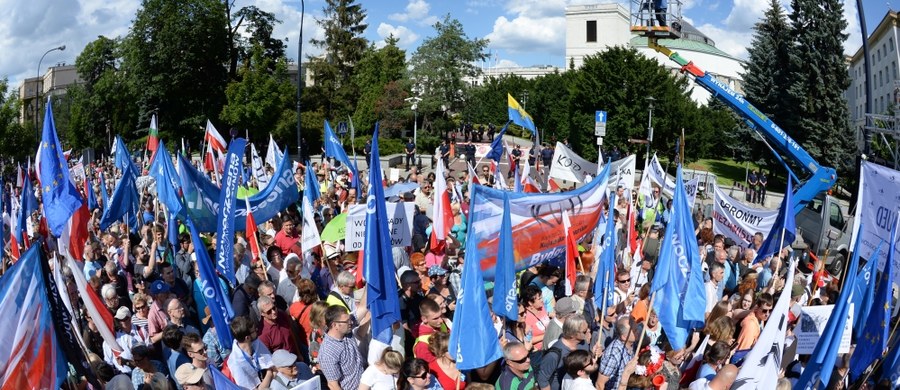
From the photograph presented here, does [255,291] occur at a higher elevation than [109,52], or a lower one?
lower

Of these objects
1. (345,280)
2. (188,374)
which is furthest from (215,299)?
(345,280)

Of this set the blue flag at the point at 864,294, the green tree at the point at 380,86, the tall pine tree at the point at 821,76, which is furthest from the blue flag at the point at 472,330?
the green tree at the point at 380,86

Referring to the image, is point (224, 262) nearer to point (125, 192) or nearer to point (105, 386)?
point (105, 386)

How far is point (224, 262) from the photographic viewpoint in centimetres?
864

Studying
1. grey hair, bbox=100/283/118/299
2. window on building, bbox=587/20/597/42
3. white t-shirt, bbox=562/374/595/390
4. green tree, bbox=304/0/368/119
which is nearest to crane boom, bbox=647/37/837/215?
white t-shirt, bbox=562/374/595/390

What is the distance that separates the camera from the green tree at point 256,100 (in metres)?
45.5

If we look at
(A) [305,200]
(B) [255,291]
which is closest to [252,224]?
(A) [305,200]

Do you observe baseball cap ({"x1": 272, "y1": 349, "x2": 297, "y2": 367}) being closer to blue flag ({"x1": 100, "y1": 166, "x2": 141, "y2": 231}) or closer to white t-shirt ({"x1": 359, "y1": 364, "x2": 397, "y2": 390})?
white t-shirt ({"x1": 359, "y1": 364, "x2": 397, "y2": 390})

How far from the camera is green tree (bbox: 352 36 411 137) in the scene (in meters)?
49.0

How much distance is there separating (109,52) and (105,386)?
57.3 meters

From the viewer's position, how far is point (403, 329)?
7246mm

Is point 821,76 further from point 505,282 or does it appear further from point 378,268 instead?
point 378,268

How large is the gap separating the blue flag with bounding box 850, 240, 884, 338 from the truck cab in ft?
34.5

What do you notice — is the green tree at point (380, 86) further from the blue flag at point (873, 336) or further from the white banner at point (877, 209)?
the blue flag at point (873, 336)
